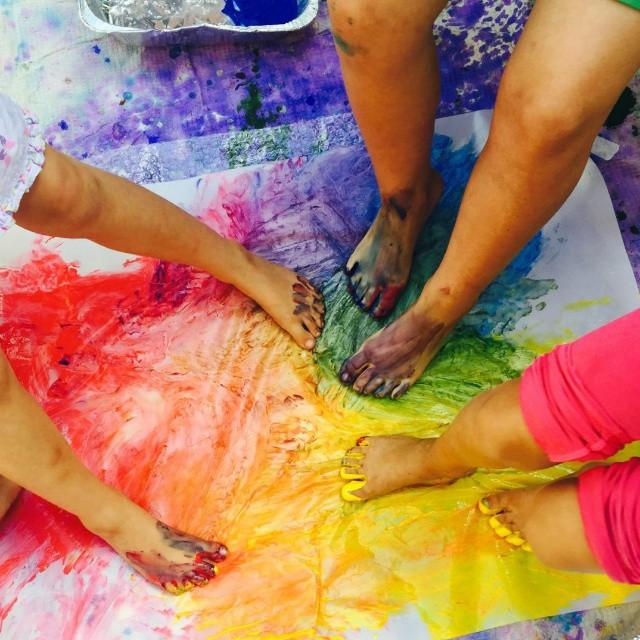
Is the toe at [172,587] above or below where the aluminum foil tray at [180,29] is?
below

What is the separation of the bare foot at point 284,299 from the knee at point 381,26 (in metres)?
0.38

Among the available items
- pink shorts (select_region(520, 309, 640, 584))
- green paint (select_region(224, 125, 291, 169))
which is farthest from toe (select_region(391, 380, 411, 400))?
green paint (select_region(224, 125, 291, 169))

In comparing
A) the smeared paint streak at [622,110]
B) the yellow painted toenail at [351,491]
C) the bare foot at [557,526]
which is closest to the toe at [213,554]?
the yellow painted toenail at [351,491]

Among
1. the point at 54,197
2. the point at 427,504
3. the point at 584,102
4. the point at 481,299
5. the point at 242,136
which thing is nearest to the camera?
the point at 584,102

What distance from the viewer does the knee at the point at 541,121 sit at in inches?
27.7

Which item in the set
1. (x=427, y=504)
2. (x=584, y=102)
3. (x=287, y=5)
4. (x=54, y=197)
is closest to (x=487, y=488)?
(x=427, y=504)

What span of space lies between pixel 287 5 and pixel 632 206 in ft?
2.45

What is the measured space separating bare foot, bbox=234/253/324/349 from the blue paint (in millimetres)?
503

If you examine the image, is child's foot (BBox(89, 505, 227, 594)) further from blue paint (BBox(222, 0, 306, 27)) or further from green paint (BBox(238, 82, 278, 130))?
blue paint (BBox(222, 0, 306, 27))

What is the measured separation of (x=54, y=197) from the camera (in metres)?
0.86

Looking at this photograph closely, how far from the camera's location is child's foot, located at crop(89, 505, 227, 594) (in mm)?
932

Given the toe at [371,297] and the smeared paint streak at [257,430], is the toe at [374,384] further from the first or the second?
the toe at [371,297]

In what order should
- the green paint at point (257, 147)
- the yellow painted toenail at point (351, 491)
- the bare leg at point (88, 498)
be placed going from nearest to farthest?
the bare leg at point (88, 498), the yellow painted toenail at point (351, 491), the green paint at point (257, 147)

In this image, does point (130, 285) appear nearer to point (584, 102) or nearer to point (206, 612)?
point (206, 612)
